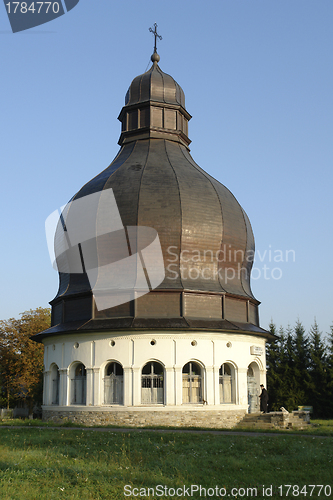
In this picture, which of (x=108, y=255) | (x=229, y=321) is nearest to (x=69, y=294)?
(x=108, y=255)

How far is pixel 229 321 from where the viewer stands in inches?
1058

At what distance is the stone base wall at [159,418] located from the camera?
24.2 metres

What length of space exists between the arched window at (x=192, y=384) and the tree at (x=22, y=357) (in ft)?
63.9

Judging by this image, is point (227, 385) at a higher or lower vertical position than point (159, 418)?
higher

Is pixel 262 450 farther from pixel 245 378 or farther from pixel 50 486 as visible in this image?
pixel 245 378

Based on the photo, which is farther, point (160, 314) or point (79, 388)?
point (79, 388)

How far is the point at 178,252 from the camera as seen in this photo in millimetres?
26859

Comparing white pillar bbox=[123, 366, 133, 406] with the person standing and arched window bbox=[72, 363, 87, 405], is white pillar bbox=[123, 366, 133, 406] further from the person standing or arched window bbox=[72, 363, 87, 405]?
the person standing

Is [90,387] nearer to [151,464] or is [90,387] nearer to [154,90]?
[151,464]

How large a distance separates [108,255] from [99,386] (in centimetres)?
658

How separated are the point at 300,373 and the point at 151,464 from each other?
100ft

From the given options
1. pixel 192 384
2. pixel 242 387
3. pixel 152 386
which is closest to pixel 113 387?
pixel 152 386

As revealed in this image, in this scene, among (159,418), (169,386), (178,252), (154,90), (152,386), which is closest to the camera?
(159,418)

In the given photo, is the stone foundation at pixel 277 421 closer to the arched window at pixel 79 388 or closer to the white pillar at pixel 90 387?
the white pillar at pixel 90 387
